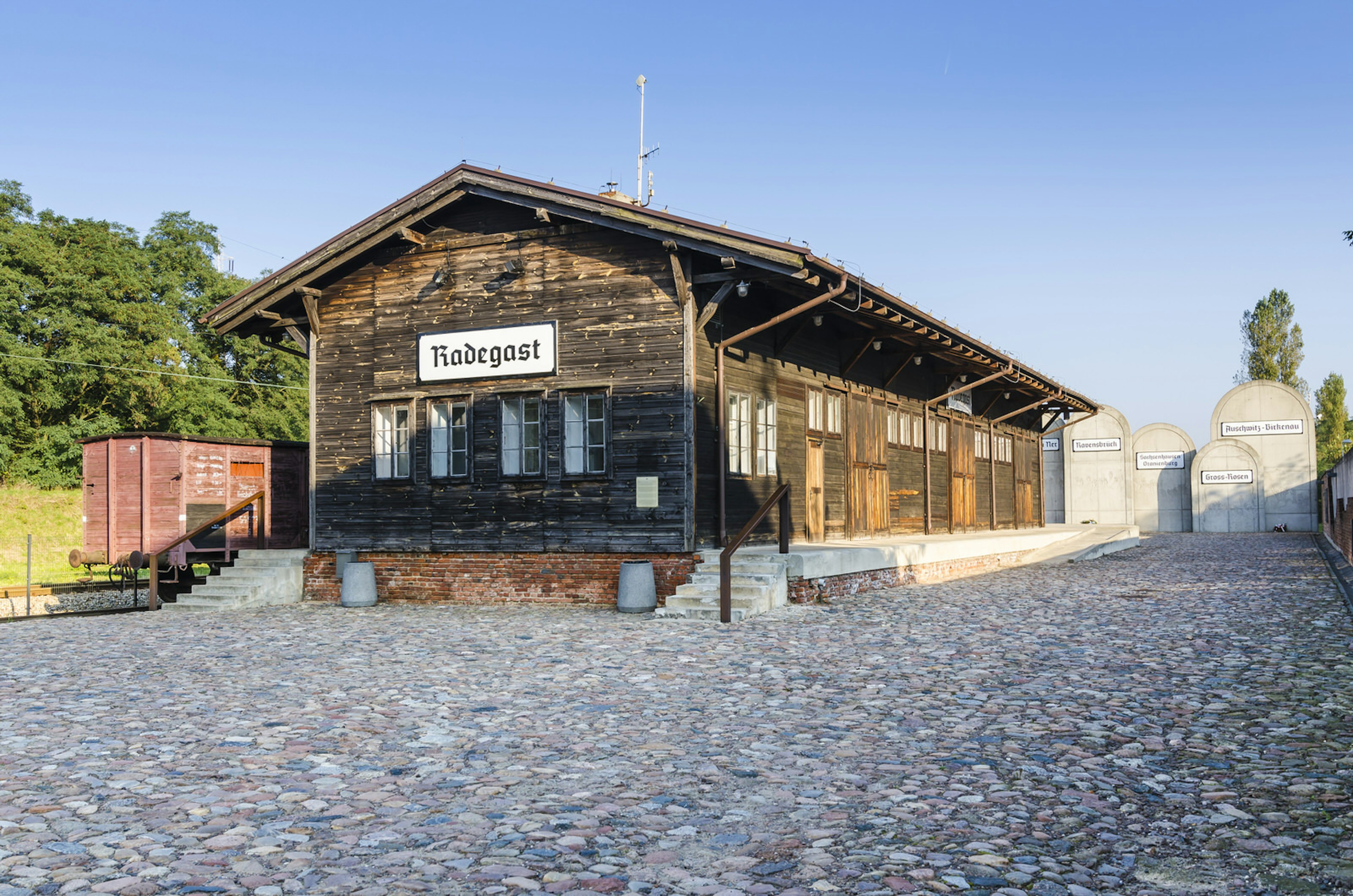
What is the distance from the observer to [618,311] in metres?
14.6

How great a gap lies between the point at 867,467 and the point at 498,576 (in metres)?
7.75

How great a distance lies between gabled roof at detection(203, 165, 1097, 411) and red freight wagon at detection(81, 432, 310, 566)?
255 centimetres

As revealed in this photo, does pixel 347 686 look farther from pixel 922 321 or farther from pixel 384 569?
pixel 922 321

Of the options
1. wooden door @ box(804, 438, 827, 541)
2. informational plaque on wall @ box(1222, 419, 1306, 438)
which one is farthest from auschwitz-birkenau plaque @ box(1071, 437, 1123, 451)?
wooden door @ box(804, 438, 827, 541)

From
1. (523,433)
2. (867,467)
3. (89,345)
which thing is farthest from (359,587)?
(89,345)

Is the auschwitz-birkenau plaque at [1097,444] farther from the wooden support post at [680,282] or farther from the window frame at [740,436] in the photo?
the wooden support post at [680,282]

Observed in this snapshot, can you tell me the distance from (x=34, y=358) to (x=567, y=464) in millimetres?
29736

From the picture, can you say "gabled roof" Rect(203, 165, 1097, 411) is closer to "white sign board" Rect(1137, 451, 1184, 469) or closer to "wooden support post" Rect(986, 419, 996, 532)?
"wooden support post" Rect(986, 419, 996, 532)

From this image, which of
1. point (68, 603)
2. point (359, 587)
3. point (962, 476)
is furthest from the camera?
point (962, 476)

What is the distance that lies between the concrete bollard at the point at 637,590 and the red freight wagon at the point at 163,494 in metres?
7.36

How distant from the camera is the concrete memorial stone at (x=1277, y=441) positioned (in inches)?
1571

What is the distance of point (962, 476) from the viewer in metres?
25.2

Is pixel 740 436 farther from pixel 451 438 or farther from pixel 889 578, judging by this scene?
pixel 451 438

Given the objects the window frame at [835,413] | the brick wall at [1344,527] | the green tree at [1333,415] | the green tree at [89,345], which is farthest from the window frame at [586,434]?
the green tree at [1333,415]
